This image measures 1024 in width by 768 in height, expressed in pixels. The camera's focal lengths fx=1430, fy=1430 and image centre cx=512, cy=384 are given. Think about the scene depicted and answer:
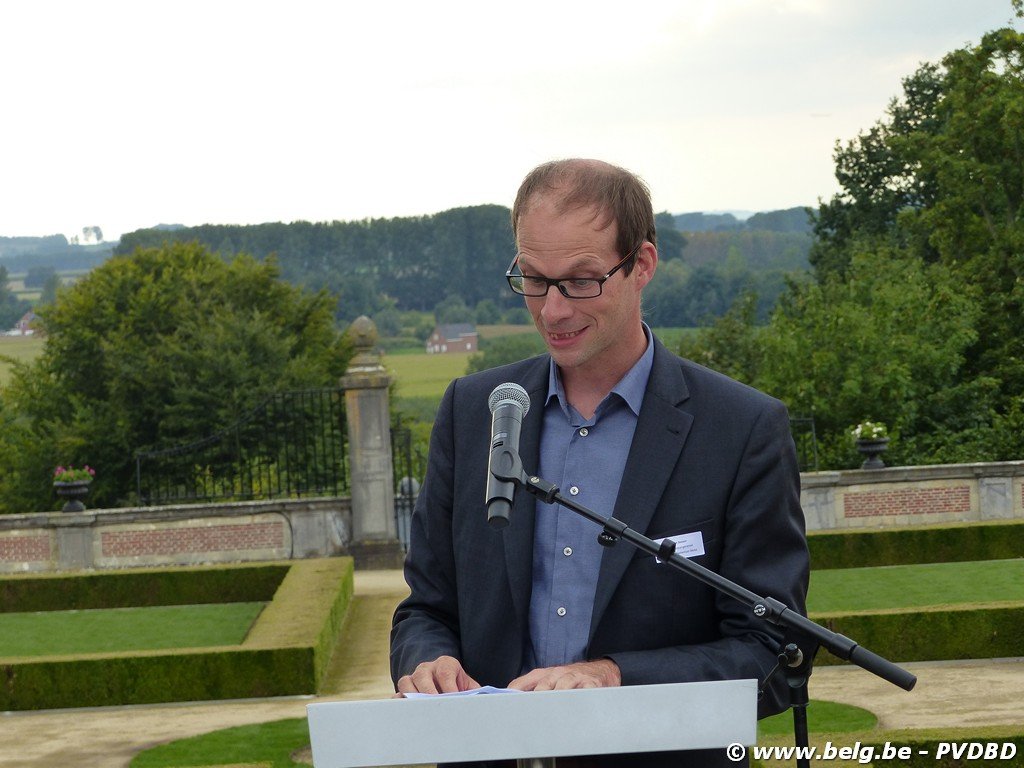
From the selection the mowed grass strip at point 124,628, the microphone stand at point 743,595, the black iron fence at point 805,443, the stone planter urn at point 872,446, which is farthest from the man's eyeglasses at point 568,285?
the black iron fence at point 805,443

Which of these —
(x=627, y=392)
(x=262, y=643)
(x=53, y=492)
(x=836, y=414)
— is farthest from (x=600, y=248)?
(x=53, y=492)

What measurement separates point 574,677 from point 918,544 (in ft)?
42.6

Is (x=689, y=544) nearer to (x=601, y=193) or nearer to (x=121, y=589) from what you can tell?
(x=601, y=193)

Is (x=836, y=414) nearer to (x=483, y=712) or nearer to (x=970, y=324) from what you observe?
(x=970, y=324)

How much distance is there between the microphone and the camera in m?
2.28

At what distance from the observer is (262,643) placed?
34.5 feet

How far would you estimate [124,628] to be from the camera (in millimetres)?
13359

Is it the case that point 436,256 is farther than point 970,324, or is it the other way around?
point 436,256

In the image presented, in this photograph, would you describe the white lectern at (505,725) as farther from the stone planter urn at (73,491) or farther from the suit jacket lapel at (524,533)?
the stone planter urn at (73,491)

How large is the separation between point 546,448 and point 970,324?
2051 cm

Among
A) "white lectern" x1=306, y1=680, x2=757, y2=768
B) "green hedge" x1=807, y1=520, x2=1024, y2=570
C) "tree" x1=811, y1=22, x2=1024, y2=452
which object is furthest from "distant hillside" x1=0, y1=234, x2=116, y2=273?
"white lectern" x1=306, y1=680, x2=757, y2=768

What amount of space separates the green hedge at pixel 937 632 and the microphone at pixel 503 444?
315 inches

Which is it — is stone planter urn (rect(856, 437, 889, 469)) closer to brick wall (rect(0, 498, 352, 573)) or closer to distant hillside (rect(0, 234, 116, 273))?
brick wall (rect(0, 498, 352, 573))

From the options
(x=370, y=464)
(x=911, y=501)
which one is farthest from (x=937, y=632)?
(x=370, y=464)
